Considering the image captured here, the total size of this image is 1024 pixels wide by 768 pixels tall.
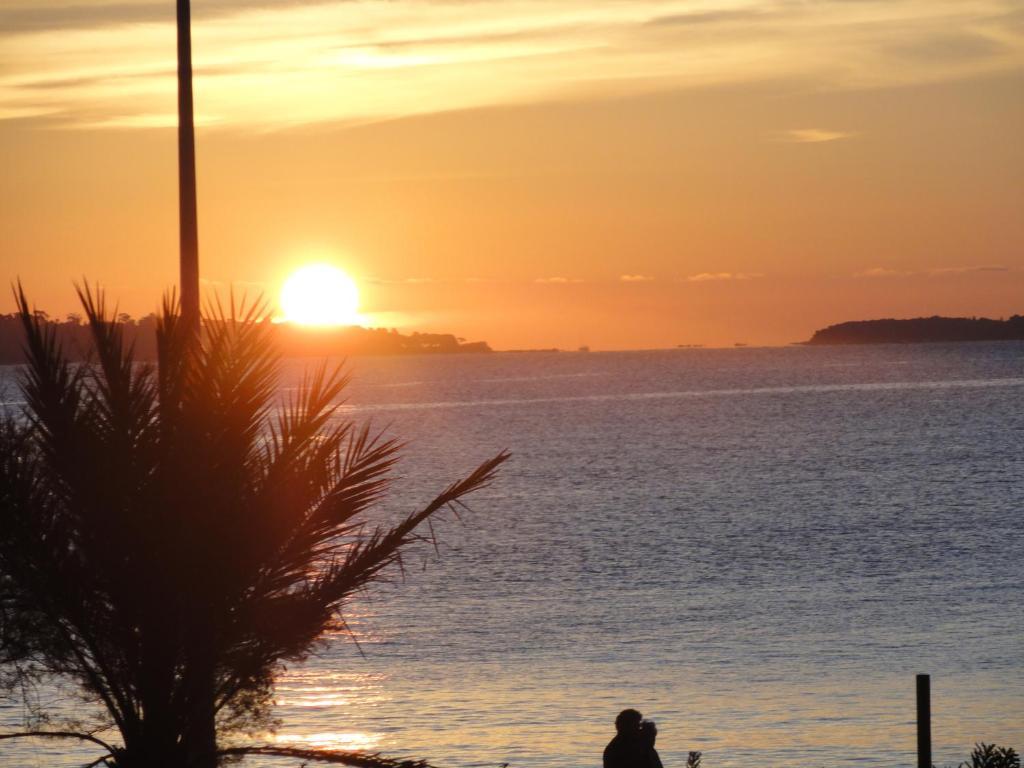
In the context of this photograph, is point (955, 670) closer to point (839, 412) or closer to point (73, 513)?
point (73, 513)

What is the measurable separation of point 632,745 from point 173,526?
3.81 metres

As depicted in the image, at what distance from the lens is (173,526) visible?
33.1 feet

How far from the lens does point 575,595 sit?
42.1m

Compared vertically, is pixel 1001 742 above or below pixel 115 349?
below

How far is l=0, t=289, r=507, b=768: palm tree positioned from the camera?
1008cm

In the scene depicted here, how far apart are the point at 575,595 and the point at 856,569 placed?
424 inches

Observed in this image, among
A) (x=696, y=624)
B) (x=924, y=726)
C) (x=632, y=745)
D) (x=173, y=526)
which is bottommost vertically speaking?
(x=632, y=745)

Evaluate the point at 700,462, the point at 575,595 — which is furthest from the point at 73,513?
the point at 700,462

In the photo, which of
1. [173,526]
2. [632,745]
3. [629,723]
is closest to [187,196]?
[173,526]

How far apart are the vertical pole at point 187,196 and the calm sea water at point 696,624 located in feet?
44.1

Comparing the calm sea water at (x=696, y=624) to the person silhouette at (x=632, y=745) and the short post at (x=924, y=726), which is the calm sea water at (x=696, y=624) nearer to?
the short post at (x=924, y=726)

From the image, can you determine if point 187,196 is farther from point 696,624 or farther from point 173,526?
point 696,624

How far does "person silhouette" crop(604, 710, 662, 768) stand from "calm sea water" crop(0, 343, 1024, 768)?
11.5m

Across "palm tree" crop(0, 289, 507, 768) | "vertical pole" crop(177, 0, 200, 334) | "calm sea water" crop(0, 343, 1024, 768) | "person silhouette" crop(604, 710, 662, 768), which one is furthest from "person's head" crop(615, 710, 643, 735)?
"calm sea water" crop(0, 343, 1024, 768)
